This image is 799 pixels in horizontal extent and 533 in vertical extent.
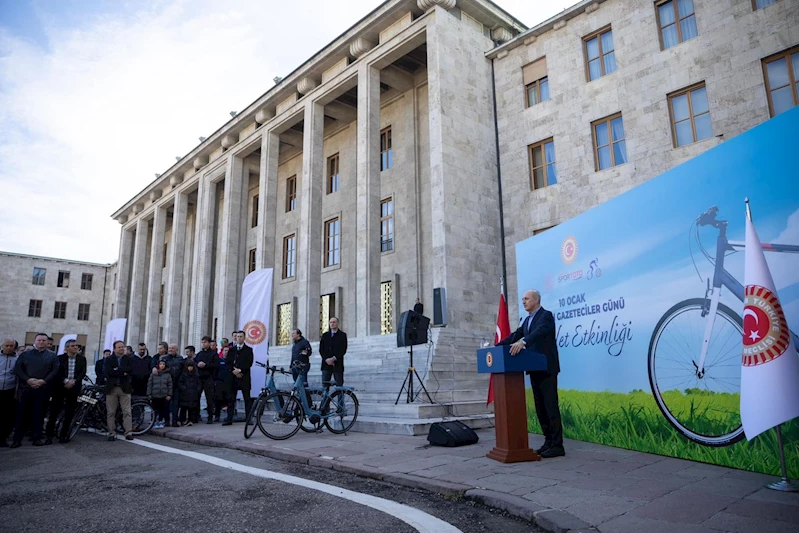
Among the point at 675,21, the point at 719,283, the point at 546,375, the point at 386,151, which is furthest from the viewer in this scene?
the point at 386,151

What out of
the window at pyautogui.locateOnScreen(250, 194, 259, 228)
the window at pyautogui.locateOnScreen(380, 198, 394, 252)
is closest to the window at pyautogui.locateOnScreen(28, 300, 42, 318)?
the window at pyautogui.locateOnScreen(250, 194, 259, 228)

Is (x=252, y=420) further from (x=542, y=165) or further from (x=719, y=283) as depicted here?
(x=542, y=165)

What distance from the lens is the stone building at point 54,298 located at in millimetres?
44562

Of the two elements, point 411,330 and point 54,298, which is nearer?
point 411,330

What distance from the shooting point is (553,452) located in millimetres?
6332

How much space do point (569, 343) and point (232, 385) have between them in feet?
24.3

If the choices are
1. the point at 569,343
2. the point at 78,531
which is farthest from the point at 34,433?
the point at 569,343

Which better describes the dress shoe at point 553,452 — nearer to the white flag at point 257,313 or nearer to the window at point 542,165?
the white flag at point 257,313

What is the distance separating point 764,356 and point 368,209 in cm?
1505

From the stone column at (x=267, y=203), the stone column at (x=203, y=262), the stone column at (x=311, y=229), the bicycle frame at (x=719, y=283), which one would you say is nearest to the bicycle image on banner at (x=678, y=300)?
the bicycle frame at (x=719, y=283)

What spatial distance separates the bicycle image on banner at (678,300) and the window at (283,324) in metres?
19.6

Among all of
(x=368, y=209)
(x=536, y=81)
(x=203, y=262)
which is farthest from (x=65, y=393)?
(x=203, y=262)

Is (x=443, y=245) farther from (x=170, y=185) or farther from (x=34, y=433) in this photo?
(x=170, y=185)

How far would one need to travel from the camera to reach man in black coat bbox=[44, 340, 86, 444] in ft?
31.3
